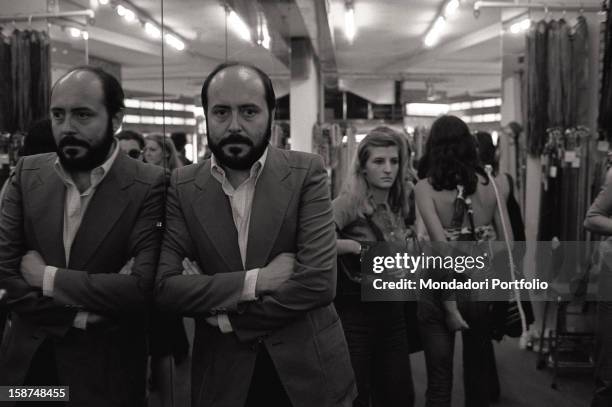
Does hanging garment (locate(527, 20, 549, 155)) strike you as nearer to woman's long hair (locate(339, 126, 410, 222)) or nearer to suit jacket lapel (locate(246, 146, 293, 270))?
woman's long hair (locate(339, 126, 410, 222))

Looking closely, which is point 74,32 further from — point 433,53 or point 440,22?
point 433,53

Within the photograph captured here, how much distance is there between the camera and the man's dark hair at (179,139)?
225cm

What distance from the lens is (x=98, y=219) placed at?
59.3 inches

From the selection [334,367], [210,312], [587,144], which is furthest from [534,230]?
[210,312]

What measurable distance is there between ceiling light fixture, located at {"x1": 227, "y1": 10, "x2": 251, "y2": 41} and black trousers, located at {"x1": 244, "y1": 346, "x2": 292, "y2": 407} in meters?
2.25

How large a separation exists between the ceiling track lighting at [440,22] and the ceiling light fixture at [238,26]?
2676 millimetres

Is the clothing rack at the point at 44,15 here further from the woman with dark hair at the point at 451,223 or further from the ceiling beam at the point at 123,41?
the woman with dark hair at the point at 451,223

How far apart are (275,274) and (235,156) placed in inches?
12.7

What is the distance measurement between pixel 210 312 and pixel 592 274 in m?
2.27

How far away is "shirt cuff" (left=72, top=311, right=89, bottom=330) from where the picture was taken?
1.47 m

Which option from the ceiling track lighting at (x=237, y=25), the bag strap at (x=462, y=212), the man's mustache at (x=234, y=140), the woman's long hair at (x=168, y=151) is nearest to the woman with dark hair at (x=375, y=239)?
the bag strap at (x=462, y=212)

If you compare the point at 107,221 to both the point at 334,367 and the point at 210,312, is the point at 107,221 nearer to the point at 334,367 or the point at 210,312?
the point at 210,312

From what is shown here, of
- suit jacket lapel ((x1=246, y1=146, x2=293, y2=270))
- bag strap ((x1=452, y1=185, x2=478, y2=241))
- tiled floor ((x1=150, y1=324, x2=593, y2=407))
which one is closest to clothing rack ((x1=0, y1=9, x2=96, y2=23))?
suit jacket lapel ((x1=246, y1=146, x2=293, y2=270))

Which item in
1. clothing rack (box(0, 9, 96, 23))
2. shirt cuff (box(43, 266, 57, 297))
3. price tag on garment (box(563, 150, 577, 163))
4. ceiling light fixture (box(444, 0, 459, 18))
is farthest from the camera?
ceiling light fixture (box(444, 0, 459, 18))
